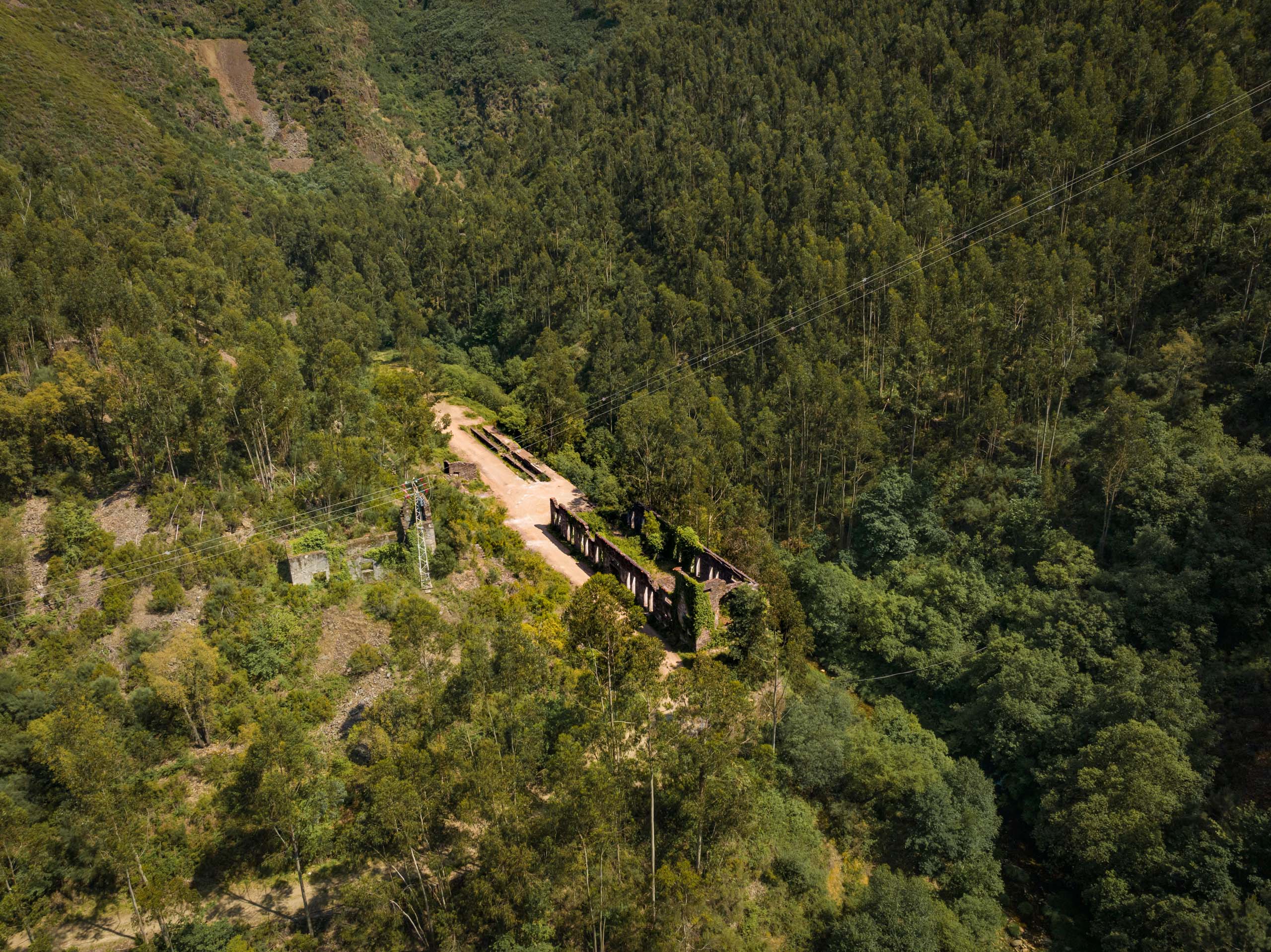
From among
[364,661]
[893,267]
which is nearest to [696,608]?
[364,661]

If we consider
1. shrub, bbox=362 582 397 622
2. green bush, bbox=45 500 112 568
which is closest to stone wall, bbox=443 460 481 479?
shrub, bbox=362 582 397 622

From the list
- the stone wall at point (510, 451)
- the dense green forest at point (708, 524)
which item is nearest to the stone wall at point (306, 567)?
the dense green forest at point (708, 524)

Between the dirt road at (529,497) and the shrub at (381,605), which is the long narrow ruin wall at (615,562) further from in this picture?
the shrub at (381,605)

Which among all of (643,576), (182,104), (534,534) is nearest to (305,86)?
(182,104)

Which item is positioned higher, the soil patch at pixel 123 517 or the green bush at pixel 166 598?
the soil patch at pixel 123 517

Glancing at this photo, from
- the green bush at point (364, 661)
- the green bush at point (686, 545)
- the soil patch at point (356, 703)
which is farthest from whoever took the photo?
the green bush at point (686, 545)

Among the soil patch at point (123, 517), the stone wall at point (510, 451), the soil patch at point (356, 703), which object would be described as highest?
the soil patch at point (123, 517)

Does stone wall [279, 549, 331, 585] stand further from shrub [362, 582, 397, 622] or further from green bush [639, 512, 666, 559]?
green bush [639, 512, 666, 559]

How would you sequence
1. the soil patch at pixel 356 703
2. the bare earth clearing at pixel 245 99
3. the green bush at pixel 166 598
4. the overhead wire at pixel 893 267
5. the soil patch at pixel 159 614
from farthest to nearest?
the bare earth clearing at pixel 245 99
the overhead wire at pixel 893 267
the green bush at pixel 166 598
the soil patch at pixel 159 614
the soil patch at pixel 356 703
